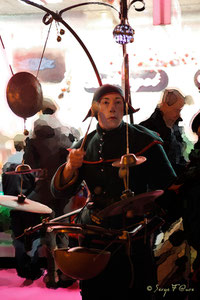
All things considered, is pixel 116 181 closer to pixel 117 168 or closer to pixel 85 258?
pixel 117 168

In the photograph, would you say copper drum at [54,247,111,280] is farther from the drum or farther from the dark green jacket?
the dark green jacket

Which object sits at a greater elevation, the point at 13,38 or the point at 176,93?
the point at 13,38

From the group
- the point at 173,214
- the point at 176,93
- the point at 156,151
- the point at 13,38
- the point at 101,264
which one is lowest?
the point at 101,264

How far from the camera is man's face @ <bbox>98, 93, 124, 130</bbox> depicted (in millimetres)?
2332

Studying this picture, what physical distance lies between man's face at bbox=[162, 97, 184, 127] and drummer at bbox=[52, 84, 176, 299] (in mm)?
1013

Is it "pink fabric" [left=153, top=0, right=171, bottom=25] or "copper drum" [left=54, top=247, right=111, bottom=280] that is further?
"pink fabric" [left=153, top=0, right=171, bottom=25]

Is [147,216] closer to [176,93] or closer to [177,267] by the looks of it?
[177,267]

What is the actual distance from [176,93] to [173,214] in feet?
5.05

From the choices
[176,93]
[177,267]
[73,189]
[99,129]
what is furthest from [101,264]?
[176,93]

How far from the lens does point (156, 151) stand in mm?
2330

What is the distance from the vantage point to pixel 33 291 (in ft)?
13.3

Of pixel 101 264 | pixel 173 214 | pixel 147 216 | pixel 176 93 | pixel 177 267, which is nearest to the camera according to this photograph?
pixel 101 264

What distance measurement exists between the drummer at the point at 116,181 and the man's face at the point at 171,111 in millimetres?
1013

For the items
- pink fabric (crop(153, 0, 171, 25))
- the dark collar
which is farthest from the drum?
pink fabric (crop(153, 0, 171, 25))
